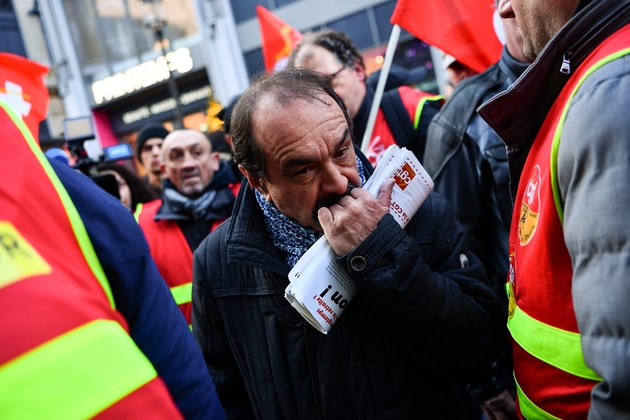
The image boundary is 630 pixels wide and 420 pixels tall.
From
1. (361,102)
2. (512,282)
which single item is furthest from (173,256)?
Result: (512,282)

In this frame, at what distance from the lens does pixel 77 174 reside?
1047mm

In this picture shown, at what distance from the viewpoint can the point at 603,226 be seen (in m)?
0.83

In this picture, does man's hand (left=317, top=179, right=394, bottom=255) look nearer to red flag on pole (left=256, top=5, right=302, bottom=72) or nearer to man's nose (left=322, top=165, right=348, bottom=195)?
man's nose (left=322, top=165, right=348, bottom=195)

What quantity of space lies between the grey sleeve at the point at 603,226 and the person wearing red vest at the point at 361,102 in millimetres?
2280

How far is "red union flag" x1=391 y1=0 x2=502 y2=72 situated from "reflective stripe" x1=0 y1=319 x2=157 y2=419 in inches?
109

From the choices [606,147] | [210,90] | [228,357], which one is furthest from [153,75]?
[606,147]

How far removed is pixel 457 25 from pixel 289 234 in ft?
6.64

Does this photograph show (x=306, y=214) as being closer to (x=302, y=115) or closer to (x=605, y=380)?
(x=302, y=115)

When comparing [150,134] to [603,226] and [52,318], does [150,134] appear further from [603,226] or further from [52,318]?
[603,226]

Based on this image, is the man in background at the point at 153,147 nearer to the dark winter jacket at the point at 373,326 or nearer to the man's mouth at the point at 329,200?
the dark winter jacket at the point at 373,326

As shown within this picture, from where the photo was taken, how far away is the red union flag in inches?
122

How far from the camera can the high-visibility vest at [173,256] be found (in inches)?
130

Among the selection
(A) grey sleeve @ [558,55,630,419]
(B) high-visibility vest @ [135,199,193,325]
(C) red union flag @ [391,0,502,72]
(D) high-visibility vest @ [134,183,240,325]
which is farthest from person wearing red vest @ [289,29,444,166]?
(A) grey sleeve @ [558,55,630,419]

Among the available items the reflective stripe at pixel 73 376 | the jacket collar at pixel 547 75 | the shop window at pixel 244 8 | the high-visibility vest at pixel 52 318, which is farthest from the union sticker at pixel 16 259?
the shop window at pixel 244 8
